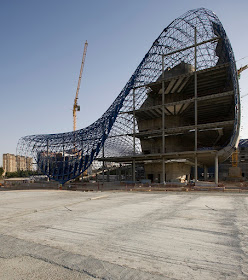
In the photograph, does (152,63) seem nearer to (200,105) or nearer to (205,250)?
(200,105)

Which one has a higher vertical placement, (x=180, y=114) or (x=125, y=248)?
(x=180, y=114)

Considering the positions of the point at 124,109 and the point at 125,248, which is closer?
the point at 125,248

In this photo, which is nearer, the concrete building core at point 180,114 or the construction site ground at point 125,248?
the construction site ground at point 125,248

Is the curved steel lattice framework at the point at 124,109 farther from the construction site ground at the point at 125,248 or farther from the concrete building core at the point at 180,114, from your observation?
the construction site ground at the point at 125,248

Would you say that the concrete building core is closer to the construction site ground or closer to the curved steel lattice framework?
the curved steel lattice framework

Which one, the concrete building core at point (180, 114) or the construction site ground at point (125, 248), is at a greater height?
the concrete building core at point (180, 114)

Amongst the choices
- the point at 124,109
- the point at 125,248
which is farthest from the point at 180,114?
the point at 125,248

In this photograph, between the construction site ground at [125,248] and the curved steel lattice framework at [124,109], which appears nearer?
the construction site ground at [125,248]

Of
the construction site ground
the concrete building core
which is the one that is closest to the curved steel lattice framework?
the concrete building core

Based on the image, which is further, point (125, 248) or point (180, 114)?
point (180, 114)

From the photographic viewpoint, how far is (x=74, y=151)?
51.4m

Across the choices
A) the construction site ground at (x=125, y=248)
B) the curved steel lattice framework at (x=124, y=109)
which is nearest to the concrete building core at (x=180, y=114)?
the curved steel lattice framework at (x=124, y=109)

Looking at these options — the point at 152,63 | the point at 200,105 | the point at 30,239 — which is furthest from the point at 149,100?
the point at 30,239

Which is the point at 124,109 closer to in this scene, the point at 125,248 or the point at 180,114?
the point at 180,114
